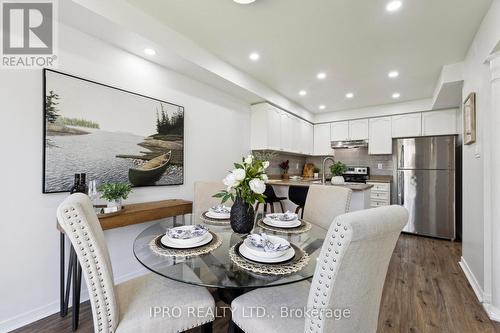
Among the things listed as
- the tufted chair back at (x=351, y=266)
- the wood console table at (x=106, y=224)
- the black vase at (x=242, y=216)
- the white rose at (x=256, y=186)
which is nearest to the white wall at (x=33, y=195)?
the wood console table at (x=106, y=224)

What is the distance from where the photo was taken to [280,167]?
4910 millimetres

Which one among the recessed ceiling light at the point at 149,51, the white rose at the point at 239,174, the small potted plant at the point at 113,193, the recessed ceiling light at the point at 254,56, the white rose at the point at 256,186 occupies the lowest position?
the small potted plant at the point at 113,193

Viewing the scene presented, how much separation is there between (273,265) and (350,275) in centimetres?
36

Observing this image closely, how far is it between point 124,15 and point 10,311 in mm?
2392

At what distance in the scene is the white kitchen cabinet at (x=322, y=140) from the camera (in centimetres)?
540

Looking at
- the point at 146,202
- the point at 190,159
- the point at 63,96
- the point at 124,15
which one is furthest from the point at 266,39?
the point at 146,202

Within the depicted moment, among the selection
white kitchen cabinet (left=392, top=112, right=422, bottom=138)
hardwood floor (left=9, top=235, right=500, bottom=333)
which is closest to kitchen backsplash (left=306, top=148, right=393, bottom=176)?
white kitchen cabinet (left=392, top=112, right=422, bottom=138)

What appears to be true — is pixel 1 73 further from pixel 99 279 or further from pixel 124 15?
pixel 99 279

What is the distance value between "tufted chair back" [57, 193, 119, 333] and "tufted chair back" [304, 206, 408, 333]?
828 millimetres

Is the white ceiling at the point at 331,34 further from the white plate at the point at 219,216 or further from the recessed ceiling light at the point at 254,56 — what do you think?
the white plate at the point at 219,216

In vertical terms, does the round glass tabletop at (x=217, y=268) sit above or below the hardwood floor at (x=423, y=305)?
above

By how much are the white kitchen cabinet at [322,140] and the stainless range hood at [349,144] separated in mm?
183

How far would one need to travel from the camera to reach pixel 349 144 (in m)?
5.01

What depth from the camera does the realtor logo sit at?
165 centimetres
